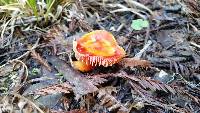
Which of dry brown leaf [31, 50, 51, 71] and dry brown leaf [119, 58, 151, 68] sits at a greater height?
dry brown leaf [31, 50, 51, 71]

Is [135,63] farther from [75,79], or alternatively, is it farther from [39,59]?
[39,59]

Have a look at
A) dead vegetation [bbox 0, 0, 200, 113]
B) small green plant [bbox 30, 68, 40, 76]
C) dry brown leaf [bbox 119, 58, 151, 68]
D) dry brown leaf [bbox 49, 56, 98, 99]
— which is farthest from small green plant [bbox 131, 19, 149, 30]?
small green plant [bbox 30, 68, 40, 76]

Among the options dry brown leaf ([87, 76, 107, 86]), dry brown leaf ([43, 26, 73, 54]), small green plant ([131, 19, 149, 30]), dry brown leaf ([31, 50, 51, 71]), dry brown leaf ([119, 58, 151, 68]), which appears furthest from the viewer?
small green plant ([131, 19, 149, 30])

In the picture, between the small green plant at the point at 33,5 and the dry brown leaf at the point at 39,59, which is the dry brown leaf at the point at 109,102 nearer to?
the dry brown leaf at the point at 39,59

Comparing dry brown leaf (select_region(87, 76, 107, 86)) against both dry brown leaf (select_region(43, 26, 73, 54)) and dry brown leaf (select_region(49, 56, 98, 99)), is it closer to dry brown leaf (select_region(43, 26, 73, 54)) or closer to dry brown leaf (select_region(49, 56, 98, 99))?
dry brown leaf (select_region(49, 56, 98, 99))

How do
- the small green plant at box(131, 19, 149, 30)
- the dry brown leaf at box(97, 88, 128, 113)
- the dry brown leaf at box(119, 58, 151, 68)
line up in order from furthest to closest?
1. the small green plant at box(131, 19, 149, 30)
2. the dry brown leaf at box(119, 58, 151, 68)
3. the dry brown leaf at box(97, 88, 128, 113)

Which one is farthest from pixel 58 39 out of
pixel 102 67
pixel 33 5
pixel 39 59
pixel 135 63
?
pixel 135 63

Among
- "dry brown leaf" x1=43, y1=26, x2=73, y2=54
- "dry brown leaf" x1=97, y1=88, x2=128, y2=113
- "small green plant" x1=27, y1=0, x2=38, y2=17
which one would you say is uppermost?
"small green plant" x1=27, y1=0, x2=38, y2=17

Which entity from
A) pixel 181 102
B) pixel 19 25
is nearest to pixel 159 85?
pixel 181 102
